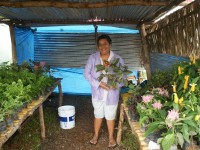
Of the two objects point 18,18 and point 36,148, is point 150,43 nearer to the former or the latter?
point 18,18

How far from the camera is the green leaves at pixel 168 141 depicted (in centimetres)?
200

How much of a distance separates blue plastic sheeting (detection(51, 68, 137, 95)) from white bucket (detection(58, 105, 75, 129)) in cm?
225

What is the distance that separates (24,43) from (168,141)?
18.5 feet

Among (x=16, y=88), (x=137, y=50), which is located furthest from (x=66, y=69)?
(x=16, y=88)

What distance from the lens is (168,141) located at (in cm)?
201

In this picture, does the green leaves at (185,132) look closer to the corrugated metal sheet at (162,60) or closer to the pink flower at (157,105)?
the pink flower at (157,105)

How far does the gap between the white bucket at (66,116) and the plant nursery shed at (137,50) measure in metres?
0.49

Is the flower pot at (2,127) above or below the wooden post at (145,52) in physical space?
below

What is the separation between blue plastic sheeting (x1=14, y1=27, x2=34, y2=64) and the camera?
659 cm

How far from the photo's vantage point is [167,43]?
5.01 metres

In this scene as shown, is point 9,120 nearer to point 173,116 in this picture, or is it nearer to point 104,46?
point 104,46

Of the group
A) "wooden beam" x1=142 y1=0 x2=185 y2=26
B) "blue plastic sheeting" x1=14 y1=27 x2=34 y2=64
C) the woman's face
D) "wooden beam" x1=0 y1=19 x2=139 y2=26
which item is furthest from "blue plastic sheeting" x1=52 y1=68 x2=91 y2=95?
the woman's face

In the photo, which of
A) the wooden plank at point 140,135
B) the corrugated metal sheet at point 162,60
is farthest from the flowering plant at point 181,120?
the corrugated metal sheet at point 162,60

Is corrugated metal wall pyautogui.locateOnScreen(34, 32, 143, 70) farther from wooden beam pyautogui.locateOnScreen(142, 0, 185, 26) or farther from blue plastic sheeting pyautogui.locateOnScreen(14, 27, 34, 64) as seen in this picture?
wooden beam pyautogui.locateOnScreen(142, 0, 185, 26)
